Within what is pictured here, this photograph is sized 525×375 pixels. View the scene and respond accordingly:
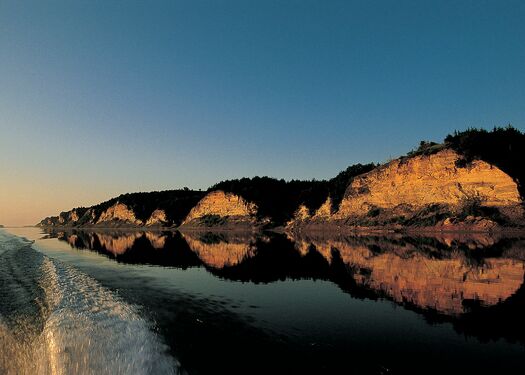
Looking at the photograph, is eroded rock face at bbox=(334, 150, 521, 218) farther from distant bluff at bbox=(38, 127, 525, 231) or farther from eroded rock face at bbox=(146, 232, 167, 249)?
eroded rock face at bbox=(146, 232, 167, 249)

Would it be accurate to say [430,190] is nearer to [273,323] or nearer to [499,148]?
[499,148]

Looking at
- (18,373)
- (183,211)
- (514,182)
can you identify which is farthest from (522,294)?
(183,211)

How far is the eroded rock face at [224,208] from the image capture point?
384 feet

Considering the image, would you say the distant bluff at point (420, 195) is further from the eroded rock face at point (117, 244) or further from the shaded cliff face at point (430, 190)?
the eroded rock face at point (117, 244)

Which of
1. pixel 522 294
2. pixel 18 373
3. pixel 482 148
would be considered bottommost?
pixel 18 373

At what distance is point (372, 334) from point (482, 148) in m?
57.7

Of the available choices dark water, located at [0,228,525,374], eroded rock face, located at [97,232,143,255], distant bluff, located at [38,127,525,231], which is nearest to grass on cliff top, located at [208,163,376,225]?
distant bluff, located at [38,127,525,231]

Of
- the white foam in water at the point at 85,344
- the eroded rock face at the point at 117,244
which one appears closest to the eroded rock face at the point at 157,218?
the eroded rock face at the point at 117,244

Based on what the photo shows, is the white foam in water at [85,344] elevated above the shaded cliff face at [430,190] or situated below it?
below

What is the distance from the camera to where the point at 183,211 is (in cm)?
16638

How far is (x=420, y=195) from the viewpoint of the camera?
66.2 metres

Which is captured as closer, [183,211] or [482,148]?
[482,148]

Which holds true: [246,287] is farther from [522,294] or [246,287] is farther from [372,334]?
[522,294]

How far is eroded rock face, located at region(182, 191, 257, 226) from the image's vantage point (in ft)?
384
